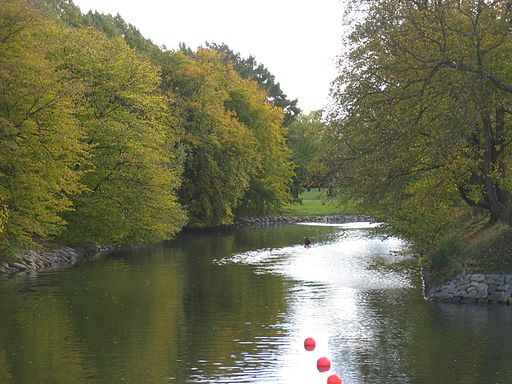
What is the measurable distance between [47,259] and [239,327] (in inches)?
850

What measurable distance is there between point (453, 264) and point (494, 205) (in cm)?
285

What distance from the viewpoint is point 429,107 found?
29.3 meters

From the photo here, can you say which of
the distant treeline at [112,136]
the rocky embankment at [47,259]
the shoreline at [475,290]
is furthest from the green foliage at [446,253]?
the rocky embankment at [47,259]

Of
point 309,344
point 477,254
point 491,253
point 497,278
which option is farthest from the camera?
point 477,254

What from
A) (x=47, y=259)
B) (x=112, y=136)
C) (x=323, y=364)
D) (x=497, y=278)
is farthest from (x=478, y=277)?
(x=112, y=136)

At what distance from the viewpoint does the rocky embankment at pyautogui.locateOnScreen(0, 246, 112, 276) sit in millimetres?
40125

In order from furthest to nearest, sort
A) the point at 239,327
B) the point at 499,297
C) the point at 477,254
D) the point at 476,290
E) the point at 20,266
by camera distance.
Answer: the point at 20,266 → the point at 477,254 → the point at 476,290 → the point at 499,297 → the point at 239,327

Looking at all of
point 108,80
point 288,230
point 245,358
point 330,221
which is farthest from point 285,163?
point 245,358

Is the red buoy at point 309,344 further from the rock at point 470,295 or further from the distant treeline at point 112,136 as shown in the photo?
the distant treeline at point 112,136

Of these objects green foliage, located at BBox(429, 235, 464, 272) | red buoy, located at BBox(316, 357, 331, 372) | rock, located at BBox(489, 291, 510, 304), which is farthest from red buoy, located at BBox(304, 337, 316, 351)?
green foliage, located at BBox(429, 235, 464, 272)

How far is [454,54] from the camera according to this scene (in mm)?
28469

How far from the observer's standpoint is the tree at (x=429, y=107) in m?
28.0

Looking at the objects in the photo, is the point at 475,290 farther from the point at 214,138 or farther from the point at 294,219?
the point at 294,219

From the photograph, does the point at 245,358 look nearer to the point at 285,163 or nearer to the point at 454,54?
the point at 454,54
